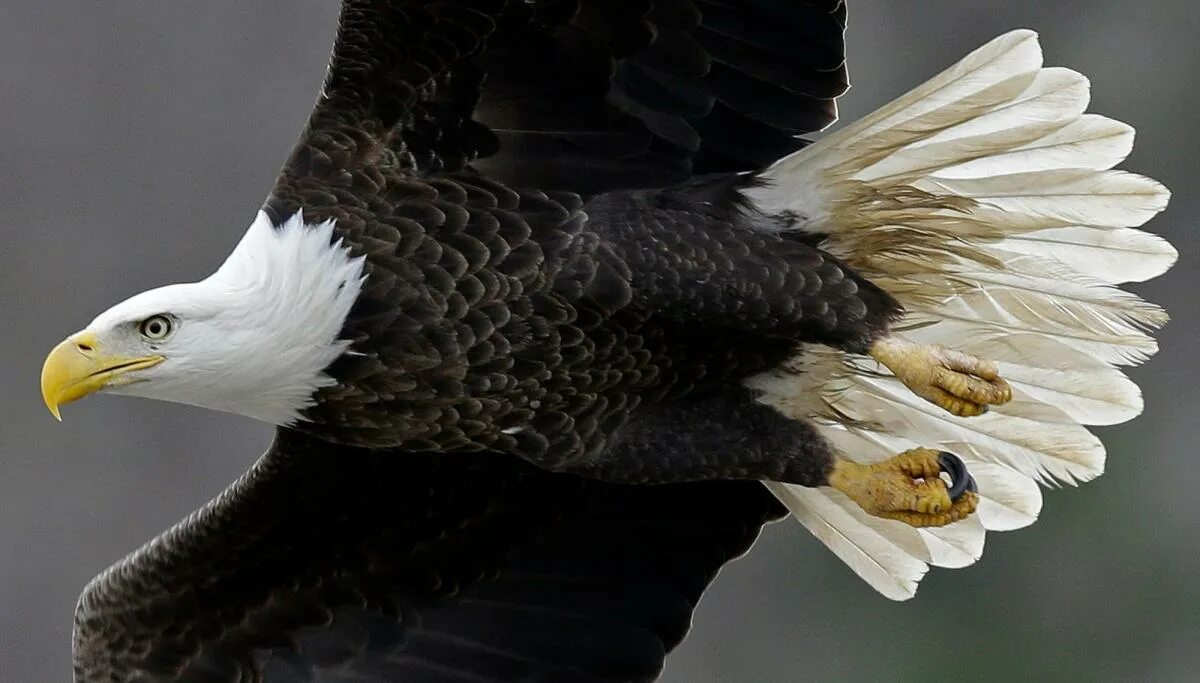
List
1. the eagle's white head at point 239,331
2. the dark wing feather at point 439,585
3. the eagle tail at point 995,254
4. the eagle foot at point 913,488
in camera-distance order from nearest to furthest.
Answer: the eagle's white head at point 239,331
the eagle tail at point 995,254
the eagle foot at point 913,488
the dark wing feather at point 439,585

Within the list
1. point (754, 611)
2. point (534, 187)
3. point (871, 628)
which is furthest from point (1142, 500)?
point (534, 187)

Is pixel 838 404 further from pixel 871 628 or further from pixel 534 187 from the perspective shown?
pixel 871 628

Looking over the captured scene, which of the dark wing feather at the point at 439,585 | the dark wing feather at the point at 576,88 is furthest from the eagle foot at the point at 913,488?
the dark wing feather at the point at 576,88

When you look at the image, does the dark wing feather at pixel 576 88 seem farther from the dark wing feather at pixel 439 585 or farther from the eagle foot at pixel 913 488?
the dark wing feather at pixel 439 585

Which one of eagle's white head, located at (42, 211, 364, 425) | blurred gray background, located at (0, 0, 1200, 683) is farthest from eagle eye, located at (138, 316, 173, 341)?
blurred gray background, located at (0, 0, 1200, 683)

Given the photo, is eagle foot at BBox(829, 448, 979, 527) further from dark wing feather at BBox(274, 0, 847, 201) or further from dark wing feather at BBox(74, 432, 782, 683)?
dark wing feather at BBox(274, 0, 847, 201)

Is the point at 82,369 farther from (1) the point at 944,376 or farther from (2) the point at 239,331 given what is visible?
(1) the point at 944,376

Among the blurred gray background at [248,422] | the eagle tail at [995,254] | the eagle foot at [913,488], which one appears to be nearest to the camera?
the eagle tail at [995,254]

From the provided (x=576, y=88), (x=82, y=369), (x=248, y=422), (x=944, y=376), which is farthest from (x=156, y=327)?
(x=248, y=422)
